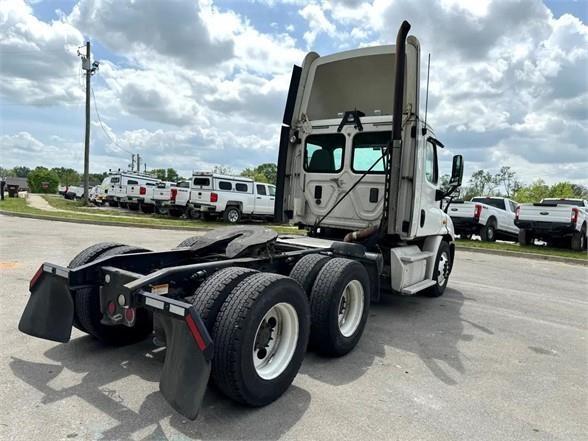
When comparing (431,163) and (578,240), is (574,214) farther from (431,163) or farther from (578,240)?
(431,163)

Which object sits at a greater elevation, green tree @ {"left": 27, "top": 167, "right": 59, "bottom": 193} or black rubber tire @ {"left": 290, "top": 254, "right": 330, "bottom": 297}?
green tree @ {"left": 27, "top": 167, "right": 59, "bottom": 193}

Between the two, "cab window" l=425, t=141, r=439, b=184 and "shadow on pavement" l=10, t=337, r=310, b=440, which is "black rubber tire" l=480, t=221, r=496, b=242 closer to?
"cab window" l=425, t=141, r=439, b=184

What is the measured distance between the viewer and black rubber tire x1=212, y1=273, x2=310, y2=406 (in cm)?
280

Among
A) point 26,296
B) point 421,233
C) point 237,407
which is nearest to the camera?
point 237,407

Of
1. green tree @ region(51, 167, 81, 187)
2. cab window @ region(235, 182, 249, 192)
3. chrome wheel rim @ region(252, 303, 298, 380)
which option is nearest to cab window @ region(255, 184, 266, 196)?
cab window @ region(235, 182, 249, 192)

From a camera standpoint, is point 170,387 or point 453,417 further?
point 453,417

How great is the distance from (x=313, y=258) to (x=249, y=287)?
1.34 m

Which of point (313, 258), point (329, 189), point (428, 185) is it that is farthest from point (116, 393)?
point (428, 185)

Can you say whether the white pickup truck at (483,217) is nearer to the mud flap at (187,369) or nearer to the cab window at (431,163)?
the cab window at (431,163)

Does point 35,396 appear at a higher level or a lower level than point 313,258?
lower

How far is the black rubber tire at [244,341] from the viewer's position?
9.18 ft

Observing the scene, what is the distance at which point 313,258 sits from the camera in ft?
14.0

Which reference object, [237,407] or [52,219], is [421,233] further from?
[52,219]

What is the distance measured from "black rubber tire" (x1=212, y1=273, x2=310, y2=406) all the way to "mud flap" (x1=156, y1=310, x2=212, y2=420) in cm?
24
